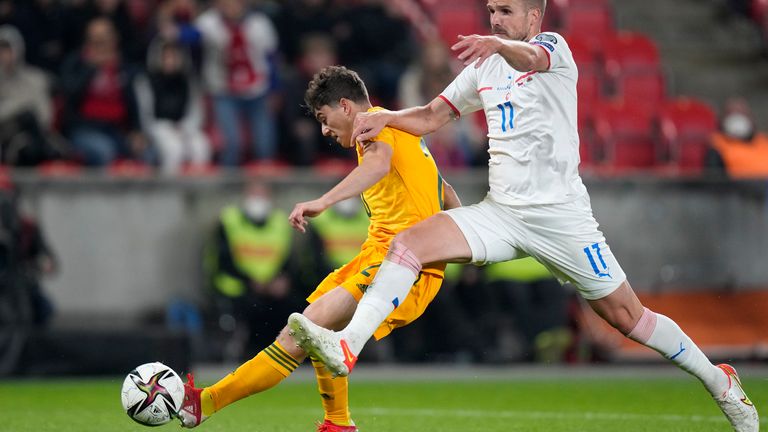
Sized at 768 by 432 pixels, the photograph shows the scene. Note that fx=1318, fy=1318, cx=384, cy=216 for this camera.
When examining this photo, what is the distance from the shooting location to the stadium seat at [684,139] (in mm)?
16000

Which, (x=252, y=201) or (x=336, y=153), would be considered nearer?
(x=252, y=201)

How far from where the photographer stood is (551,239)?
657 centimetres

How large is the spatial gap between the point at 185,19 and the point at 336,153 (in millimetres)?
2313

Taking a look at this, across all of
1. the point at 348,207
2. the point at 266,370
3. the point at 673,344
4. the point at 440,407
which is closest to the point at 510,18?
the point at 673,344

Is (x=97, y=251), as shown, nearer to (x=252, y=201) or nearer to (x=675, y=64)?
(x=252, y=201)

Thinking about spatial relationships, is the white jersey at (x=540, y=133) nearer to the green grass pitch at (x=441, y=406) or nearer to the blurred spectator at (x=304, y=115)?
the green grass pitch at (x=441, y=406)

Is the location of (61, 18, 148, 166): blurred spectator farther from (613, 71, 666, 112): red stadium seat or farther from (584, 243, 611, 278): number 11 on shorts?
(584, 243, 611, 278): number 11 on shorts

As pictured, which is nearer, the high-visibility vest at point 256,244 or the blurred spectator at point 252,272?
the blurred spectator at point 252,272

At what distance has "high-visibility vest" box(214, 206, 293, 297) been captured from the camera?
13.6 metres

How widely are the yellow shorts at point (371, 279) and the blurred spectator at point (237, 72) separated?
7.73m

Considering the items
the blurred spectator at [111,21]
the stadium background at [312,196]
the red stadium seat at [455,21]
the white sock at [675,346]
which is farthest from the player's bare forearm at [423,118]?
the red stadium seat at [455,21]

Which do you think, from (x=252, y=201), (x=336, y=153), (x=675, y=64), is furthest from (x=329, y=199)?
(x=675, y=64)

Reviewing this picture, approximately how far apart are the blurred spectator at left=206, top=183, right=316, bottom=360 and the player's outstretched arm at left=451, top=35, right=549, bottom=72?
7.37 meters

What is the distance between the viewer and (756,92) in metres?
18.8
